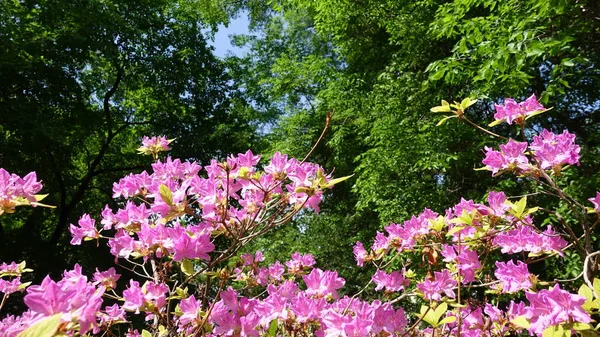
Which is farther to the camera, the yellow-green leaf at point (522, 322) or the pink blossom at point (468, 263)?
the pink blossom at point (468, 263)

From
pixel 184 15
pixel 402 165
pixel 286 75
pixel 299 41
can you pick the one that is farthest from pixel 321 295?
pixel 299 41

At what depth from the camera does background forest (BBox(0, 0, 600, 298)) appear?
191 inches

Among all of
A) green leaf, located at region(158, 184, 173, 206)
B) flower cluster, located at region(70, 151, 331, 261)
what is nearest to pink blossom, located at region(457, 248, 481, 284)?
flower cluster, located at region(70, 151, 331, 261)

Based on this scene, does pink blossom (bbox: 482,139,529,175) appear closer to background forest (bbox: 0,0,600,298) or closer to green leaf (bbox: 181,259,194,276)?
green leaf (bbox: 181,259,194,276)

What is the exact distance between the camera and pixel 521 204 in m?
1.43

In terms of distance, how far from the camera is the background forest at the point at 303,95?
486 centimetres

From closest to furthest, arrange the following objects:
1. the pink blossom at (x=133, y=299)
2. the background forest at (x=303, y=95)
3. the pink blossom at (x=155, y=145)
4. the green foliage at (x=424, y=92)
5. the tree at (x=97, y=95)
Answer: the pink blossom at (x=133, y=299) → the pink blossom at (x=155, y=145) → the green foliage at (x=424, y=92) → the background forest at (x=303, y=95) → the tree at (x=97, y=95)

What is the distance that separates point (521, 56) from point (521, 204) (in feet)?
6.88

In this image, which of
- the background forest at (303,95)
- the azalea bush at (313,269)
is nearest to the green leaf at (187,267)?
the azalea bush at (313,269)

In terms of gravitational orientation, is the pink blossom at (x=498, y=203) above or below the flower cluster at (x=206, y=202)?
below

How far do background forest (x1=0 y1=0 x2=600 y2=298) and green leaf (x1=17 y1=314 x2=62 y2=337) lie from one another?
3.11 meters

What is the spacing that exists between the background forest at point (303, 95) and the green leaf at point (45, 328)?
3.11 m

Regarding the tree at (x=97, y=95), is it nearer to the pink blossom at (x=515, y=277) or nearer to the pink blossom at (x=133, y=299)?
the pink blossom at (x=133, y=299)

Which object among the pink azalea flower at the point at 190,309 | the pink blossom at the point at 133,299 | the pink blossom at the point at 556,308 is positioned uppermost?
the pink blossom at the point at 133,299
